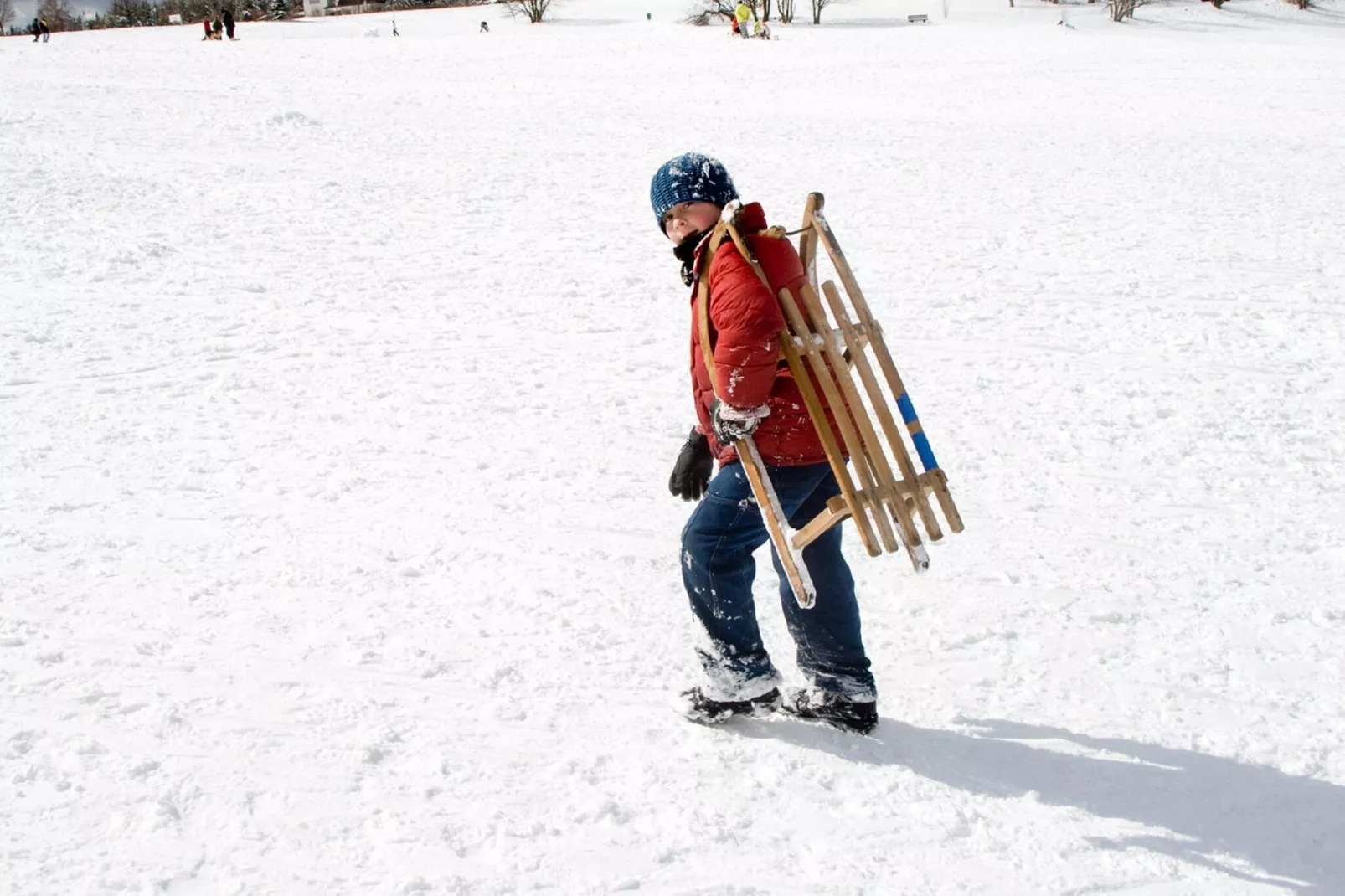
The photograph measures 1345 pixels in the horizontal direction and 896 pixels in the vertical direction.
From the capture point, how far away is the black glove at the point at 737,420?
296 centimetres

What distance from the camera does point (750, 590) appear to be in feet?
10.9

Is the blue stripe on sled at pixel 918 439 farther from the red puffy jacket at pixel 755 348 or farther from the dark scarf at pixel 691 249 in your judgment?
the dark scarf at pixel 691 249

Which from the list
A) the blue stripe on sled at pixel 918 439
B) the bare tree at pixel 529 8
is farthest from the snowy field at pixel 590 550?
the bare tree at pixel 529 8

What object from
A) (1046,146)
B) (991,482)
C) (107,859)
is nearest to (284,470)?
(107,859)

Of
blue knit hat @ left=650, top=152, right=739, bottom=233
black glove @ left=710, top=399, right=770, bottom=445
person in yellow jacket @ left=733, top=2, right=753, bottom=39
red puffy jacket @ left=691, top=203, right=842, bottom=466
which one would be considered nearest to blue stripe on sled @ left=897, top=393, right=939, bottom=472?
red puffy jacket @ left=691, top=203, right=842, bottom=466

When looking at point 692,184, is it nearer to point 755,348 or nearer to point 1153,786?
point 755,348

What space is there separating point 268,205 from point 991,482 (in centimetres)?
844

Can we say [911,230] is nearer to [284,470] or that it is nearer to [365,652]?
[284,470]

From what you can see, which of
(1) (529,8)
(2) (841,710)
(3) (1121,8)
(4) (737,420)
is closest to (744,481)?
(4) (737,420)

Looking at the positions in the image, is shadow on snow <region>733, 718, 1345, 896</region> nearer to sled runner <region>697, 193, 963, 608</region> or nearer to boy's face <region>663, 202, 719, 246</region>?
sled runner <region>697, 193, 963, 608</region>

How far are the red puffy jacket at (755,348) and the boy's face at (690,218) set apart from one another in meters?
0.09

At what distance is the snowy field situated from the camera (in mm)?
2945

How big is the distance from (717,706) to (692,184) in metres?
1.62

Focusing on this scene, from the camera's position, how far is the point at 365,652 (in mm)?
3811
